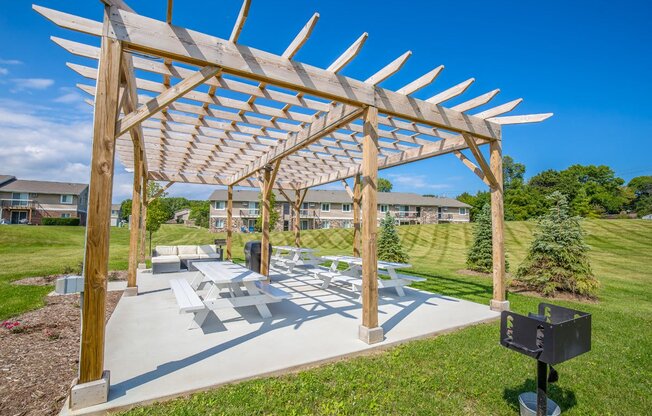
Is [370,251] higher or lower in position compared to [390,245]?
higher

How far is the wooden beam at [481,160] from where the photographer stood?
19.6ft

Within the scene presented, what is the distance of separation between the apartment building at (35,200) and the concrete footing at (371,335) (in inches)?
1713

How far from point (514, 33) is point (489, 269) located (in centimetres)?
1037

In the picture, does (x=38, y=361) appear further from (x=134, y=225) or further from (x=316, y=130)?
(x=316, y=130)

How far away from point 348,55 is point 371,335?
3826 millimetres

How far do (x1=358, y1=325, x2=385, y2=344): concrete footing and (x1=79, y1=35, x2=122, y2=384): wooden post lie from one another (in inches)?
119

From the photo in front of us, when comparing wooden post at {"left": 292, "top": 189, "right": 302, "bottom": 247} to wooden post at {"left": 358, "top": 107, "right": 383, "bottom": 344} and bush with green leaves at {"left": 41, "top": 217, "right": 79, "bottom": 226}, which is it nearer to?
wooden post at {"left": 358, "top": 107, "right": 383, "bottom": 344}

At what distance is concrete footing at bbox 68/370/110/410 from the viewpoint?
8.92 ft

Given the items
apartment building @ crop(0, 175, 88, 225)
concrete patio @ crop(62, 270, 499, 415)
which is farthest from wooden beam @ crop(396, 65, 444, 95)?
apartment building @ crop(0, 175, 88, 225)

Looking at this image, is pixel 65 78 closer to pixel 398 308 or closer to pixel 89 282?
pixel 89 282

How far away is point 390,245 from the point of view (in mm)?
14109

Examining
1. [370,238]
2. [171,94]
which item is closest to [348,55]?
[171,94]

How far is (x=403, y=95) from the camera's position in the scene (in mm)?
5262

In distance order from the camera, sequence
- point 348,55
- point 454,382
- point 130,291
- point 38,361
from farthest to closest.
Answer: point 130,291 → point 348,55 → point 38,361 → point 454,382
